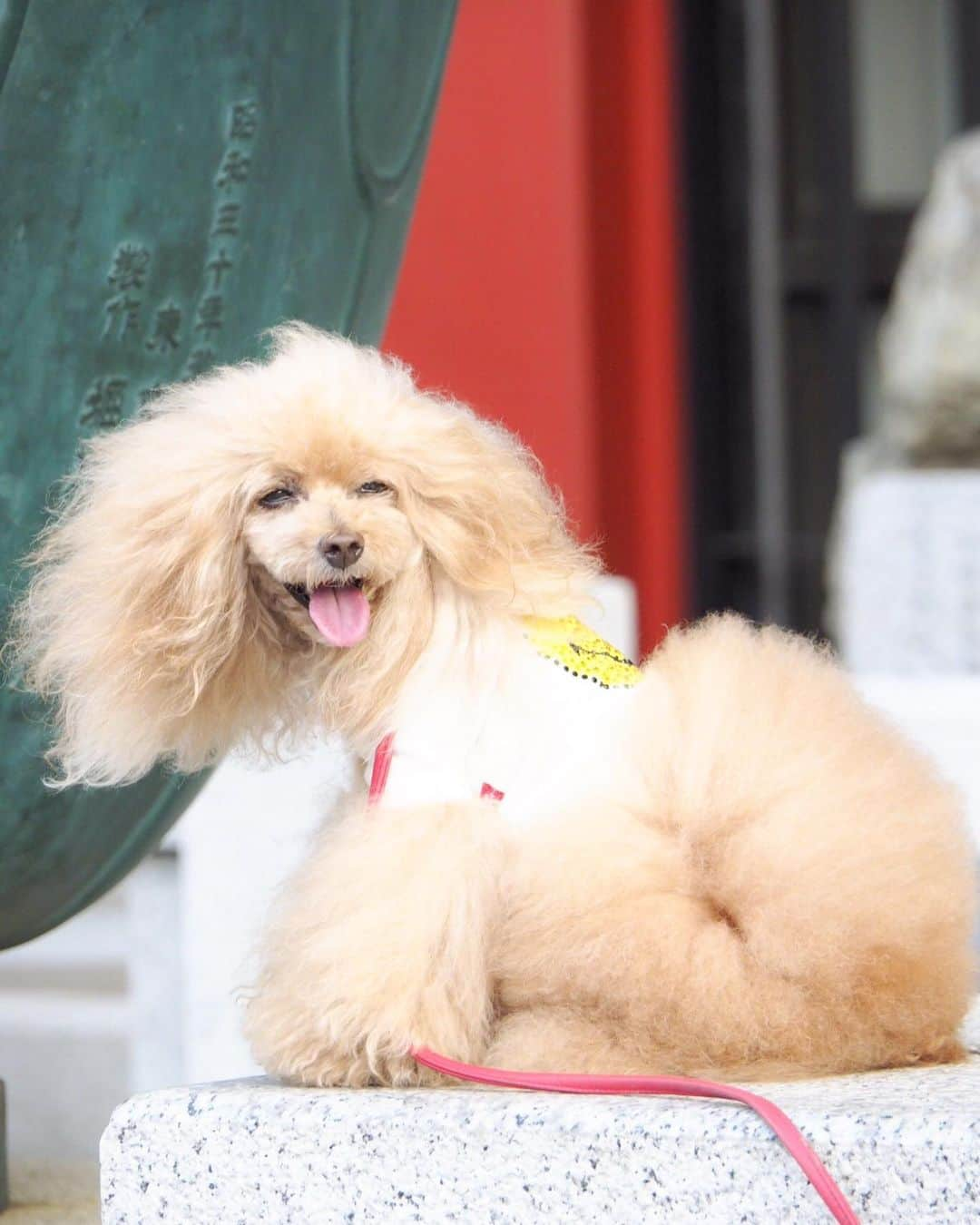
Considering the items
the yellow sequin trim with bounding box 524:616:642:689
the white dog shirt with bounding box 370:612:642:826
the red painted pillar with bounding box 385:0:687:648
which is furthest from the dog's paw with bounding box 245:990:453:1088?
the red painted pillar with bounding box 385:0:687:648

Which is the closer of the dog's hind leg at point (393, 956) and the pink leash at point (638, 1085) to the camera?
the pink leash at point (638, 1085)

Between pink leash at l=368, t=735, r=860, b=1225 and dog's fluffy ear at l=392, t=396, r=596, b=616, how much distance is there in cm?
13

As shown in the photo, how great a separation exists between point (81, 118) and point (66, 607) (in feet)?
1.13

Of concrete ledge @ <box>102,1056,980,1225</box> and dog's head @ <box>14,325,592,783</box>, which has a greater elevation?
dog's head @ <box>14,325,592,783</box>

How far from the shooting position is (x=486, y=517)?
1.22m

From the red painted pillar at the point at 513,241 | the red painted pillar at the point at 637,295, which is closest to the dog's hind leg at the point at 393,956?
the red painted pillar at the point at 513,241

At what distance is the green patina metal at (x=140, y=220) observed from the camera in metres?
1.26

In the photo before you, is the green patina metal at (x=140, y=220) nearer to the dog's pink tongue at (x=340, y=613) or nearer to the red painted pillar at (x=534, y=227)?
the dog's pink tongue at (x=340, y=613)

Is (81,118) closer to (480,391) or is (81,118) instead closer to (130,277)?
(130,277)

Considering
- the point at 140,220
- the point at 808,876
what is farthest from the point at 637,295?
the point at 808,876

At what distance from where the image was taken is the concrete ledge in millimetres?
1025

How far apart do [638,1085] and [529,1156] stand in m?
0.08

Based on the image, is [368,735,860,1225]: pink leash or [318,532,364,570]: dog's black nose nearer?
[368,735,860,1225]: pink leash

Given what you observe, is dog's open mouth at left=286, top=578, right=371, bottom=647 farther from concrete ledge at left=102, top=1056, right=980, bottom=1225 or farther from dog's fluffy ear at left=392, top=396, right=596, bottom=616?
concrete ledge at left=102, top=1056, right=980, bottom=1225
